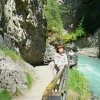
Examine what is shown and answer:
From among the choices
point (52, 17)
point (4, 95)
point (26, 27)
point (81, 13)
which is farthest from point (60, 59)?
point (81, 13)

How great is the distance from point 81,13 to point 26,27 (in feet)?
90.3

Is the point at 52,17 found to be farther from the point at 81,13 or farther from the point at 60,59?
the point at 60,59

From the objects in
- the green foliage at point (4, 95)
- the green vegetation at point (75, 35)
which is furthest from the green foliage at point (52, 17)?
the green foliage at point (4, 95)

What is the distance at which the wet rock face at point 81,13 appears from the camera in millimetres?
50594

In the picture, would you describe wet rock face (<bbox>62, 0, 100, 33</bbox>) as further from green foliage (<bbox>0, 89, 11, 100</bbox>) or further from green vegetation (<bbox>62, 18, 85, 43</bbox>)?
green foliage (<bbox>0, 89, 11, 100</bbox>)

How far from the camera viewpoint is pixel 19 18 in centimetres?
2378

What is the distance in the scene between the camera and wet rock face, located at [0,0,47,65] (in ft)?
72.1

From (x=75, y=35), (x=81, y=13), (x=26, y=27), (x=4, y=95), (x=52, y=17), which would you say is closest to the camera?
(x=4, y=95)

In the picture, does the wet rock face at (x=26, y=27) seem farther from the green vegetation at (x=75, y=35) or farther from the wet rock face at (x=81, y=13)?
the wet rock face at (x=81, y=13)

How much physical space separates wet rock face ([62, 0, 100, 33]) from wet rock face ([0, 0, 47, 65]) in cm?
2243

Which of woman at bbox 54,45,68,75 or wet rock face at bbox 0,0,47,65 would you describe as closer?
woman at bbox 54,45,68,75

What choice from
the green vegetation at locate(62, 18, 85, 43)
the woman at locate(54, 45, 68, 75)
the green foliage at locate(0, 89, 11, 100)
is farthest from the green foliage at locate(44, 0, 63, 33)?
the woman at locate(54, 45, 68, 75)

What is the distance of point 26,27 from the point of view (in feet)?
84.3

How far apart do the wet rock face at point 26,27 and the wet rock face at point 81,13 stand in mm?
22431
